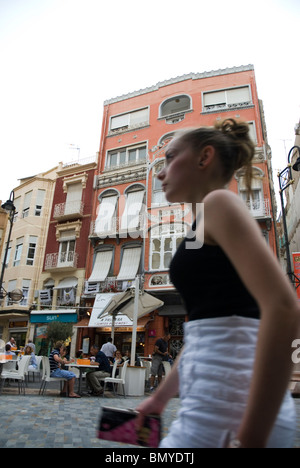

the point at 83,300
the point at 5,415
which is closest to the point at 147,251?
the point at 83,300

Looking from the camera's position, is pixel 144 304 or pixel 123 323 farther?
pixel 123 323

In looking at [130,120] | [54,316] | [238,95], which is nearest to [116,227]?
[54,316]

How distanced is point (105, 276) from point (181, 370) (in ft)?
66.8

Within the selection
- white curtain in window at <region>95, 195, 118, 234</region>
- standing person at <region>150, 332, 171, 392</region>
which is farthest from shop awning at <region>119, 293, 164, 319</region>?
white curtain in window at <region>95, 195, 118, 234</region>

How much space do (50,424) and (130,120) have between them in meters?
24.1

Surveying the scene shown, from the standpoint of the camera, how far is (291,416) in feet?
2.50

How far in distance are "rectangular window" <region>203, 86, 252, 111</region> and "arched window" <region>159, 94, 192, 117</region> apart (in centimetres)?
157

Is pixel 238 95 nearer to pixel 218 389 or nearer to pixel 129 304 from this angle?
pixel 129 304

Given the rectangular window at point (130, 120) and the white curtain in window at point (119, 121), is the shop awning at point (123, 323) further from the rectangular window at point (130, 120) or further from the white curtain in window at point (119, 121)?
the white curtain in window at point (119, 121)

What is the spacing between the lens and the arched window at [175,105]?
24.0m

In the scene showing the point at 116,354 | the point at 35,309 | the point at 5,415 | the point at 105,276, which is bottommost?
the point at 5,415

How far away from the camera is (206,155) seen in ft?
3.46

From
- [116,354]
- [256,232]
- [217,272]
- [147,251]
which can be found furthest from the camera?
[147,251]
